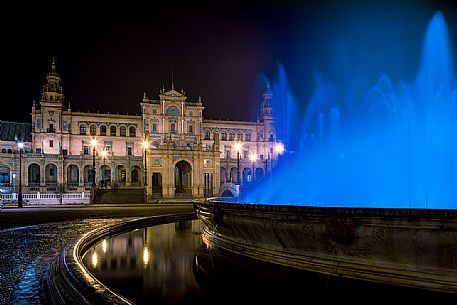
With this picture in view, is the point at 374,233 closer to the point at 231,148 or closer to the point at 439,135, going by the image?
the point at 439,135

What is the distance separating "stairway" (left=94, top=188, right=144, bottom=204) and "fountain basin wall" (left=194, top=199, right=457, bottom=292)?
3107cm

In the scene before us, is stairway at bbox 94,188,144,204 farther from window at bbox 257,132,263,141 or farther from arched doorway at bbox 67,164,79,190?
window at bbox 257,132,263,141

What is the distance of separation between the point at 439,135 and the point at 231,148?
244ft

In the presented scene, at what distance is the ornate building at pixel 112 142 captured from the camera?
206 ft

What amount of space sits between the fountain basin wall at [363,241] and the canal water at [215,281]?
24 centimetres

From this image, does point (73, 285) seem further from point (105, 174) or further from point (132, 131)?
point (132, 131)

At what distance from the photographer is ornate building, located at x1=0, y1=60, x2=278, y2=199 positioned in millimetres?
62688

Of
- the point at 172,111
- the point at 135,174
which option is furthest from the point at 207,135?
the point at 135,174

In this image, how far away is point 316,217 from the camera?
24.3ft

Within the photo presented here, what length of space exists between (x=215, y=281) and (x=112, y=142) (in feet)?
252

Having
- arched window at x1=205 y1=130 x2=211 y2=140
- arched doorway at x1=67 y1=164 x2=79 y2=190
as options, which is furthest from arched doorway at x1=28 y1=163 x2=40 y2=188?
arched window at x1=205 y1=130 x2=211 y2=140

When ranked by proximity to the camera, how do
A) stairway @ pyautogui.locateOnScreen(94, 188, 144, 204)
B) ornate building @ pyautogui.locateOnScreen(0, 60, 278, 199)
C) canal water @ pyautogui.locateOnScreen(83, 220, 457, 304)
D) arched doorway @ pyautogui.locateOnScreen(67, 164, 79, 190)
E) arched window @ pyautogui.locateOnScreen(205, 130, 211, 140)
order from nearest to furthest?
1. canal water @ pyautogui.locateOnScreen(83, 220, 457, 304)
2. stairway @ pyautogui.locateOnScreen(94, 188, 144, 204)
3. ornate building @ pyautogui.locateOnScreen(0, 60, 278, 199)
4. arched doorway @ pyautogui.locateOnScreen(67, 164, 79, 190)
5. arched window @ pyautogui.locateOnScreen(205, 130, 211, 140)

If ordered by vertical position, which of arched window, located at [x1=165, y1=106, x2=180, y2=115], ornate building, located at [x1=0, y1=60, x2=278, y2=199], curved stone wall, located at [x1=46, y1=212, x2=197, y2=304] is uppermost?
arched window, located at [x1=165, y1=106, x2=180, y2=115]

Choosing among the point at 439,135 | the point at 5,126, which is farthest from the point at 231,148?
the point at 439,135
